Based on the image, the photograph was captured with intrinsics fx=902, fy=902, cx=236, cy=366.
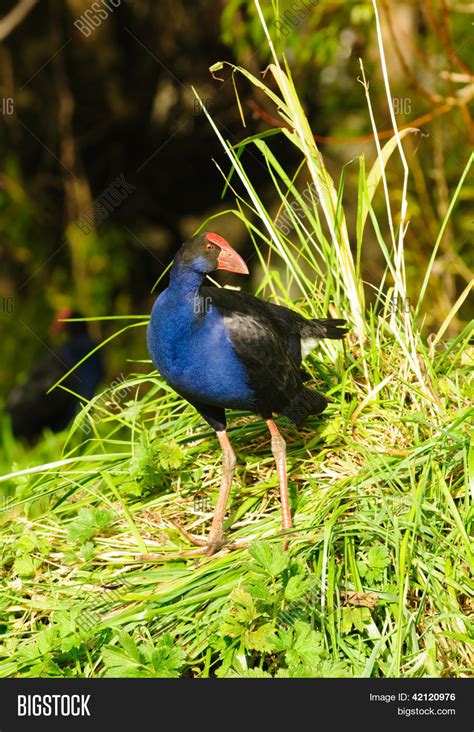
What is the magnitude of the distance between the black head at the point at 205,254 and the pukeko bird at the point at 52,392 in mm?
2642

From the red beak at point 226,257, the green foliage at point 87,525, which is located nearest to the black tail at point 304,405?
the red beak at point 226,257

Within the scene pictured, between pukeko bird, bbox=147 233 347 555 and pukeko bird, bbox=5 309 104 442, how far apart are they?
2582mm

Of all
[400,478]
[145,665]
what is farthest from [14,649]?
[400,478]

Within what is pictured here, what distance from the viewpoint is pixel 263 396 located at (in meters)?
2.54

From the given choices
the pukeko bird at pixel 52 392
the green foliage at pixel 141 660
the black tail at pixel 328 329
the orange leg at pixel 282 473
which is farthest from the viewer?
the pukeko bird at pixel 52 392

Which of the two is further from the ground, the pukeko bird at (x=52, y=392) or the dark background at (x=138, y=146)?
the dark background at (x=138, y=146)

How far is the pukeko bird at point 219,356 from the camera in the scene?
97.0 inches

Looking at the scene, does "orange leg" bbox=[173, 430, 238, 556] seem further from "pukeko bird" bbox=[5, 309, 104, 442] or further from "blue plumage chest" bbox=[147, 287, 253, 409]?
"pukeko bird" bbox=[5, 309, 104, 442]

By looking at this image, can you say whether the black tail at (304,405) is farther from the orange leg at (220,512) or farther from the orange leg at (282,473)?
the orange leg at (220,512)

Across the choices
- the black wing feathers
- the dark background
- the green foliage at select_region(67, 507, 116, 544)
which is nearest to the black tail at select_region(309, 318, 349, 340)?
the black wing feathers

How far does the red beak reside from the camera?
2.51m

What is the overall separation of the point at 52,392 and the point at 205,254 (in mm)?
2867
